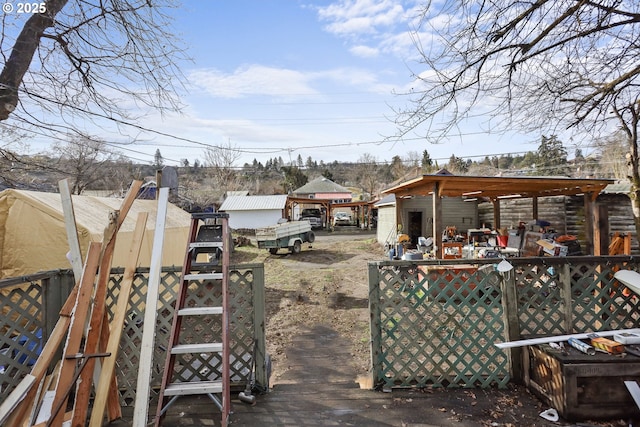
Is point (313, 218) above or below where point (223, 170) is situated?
below

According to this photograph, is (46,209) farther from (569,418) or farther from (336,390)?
(569,418)

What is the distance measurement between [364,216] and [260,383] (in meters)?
28.3

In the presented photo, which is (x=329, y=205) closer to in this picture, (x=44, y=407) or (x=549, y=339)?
(x=549, y=339)

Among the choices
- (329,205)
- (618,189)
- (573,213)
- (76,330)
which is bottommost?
(76,330)

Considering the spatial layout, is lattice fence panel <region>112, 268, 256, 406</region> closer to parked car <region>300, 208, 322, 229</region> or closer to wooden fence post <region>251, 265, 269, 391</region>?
wooden fence post <region>251, 265, 269, 391</region>

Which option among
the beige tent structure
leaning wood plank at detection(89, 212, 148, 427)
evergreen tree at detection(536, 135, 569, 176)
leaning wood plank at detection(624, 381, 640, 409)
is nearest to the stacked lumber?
leaning wood plank at detection(89, 212, 148, 427)

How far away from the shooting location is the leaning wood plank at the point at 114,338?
2604mm

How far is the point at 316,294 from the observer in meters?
8.79

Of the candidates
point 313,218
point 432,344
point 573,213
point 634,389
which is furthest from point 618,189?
point 313,218

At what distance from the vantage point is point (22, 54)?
3855mm

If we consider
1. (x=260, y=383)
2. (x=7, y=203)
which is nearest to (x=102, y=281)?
(x=260, y=383)

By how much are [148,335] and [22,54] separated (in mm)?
3706

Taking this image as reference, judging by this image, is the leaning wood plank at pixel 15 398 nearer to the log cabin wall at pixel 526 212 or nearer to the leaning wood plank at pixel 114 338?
the leaning wood plank at pixel 114 338

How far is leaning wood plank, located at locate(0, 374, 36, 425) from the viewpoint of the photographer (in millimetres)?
2252
